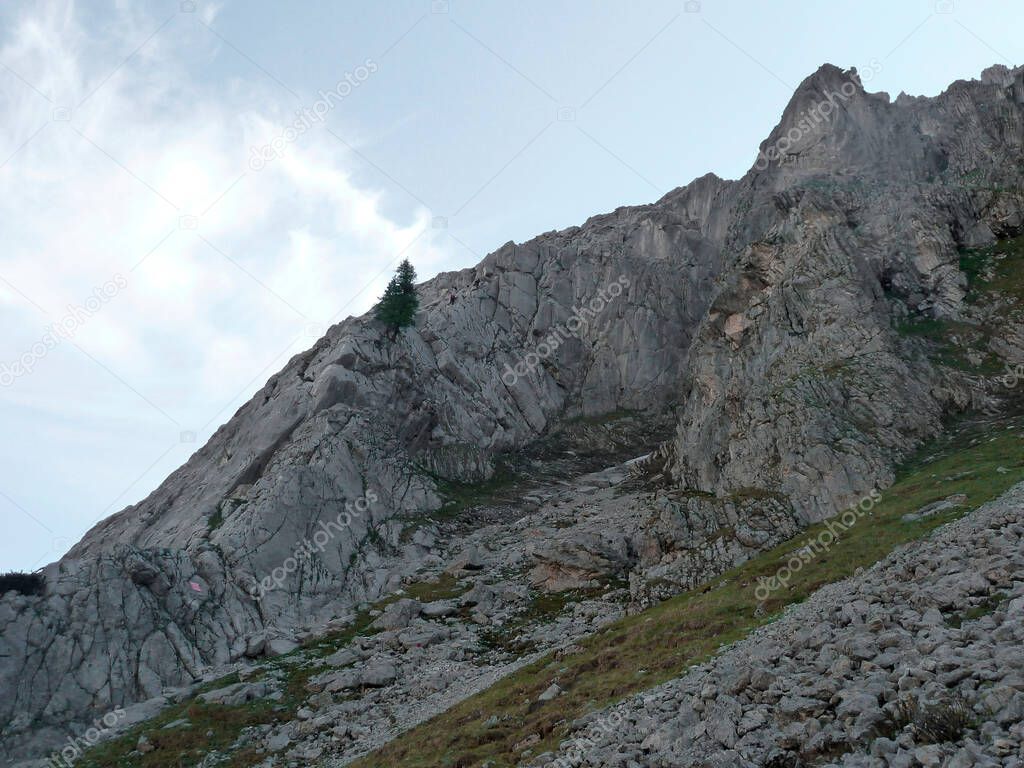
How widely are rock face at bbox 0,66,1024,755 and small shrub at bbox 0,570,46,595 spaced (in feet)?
4.12

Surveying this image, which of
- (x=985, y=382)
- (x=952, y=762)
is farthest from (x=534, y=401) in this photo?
(x=952, y=762)

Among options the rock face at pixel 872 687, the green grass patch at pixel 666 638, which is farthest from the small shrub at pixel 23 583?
the rock face at pixel 872 687

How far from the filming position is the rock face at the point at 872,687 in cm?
1145

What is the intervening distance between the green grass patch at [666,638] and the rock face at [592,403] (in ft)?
25.7

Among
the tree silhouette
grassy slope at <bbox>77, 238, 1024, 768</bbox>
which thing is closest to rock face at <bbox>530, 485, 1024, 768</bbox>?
grassy slope at <bbox>77, 238, 1024, 768</bbox>

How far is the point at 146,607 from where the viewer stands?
5797cm

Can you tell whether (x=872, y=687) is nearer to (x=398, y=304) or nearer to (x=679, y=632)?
(x=679, y=632)

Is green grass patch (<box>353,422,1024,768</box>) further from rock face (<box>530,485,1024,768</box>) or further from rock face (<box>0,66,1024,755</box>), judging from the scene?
rock face (<box>0,66,1024,755</box>)

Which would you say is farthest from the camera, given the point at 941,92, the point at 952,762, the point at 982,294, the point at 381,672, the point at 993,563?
the point at 941,92

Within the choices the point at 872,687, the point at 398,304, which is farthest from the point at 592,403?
the point at 872,687

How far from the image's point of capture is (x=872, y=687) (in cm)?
1390

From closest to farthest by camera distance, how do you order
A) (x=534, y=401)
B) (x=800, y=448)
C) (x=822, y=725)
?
(x=822, y=725) → (x=800, y=448) → (x=534, y=401)

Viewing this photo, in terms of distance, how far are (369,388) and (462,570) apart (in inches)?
1487

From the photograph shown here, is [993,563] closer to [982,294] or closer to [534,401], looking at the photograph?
[982,294]
